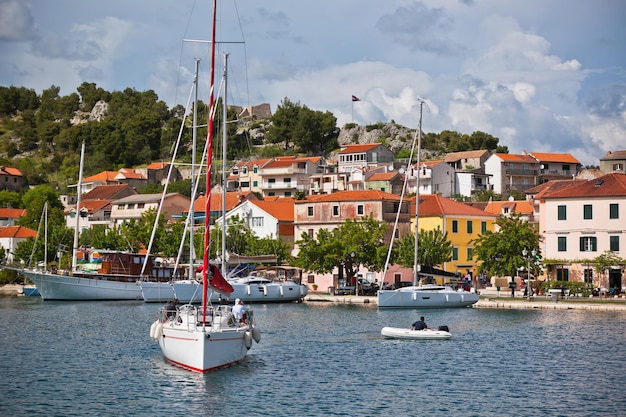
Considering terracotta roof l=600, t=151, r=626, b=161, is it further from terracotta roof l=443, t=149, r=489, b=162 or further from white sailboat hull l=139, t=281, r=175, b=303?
white sailboat hull l=139, t=281, r=175, b=303

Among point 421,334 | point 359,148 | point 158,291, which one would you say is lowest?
point 421,334

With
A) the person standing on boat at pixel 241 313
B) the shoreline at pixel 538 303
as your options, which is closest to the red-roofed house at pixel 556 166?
the shoreline at pixel 538 303

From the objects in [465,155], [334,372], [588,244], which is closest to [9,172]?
[465,155]

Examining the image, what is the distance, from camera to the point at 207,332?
1499 inches

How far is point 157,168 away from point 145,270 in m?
102

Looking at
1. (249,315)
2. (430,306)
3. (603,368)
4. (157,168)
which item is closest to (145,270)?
(430,306)

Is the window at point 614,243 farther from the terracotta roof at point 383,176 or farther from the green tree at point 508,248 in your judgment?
the terracotta roof at point 383,176

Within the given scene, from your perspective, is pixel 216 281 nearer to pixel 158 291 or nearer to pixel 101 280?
pixel 158 291

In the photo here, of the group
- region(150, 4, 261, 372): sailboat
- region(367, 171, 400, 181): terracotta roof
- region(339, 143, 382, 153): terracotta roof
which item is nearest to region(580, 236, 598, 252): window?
region(150, 4, 261, 372): sailboat

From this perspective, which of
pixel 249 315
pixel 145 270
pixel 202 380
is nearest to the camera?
pixel 202 380

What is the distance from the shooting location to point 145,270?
281 feet

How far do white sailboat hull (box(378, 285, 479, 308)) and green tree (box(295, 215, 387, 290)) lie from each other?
40.5ft

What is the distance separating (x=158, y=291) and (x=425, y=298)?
22.5 meters

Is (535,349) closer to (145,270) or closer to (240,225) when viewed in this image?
(145,270)
